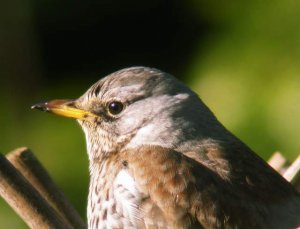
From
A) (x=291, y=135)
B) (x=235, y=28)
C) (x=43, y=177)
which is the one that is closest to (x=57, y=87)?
(x=235, y=28)

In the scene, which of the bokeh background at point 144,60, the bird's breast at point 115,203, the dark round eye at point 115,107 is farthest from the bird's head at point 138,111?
the bokeh background at point 144,60

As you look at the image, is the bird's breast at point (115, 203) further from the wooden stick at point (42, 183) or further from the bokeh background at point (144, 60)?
the bokeh background at point (144, 60)

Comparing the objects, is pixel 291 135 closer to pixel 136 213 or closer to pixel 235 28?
pixel 235 28

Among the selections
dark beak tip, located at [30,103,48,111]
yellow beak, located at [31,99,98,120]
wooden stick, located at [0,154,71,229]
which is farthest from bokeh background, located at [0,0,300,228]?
wooden stick, located at [0,154,71,229]

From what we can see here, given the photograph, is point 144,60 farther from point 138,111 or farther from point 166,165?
point 166,165

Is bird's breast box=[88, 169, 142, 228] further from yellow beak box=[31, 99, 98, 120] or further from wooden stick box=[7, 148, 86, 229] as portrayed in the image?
yellow beak box=[31, 99, 98, 120]

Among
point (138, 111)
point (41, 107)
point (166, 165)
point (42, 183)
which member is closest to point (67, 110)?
point (41, 107)
